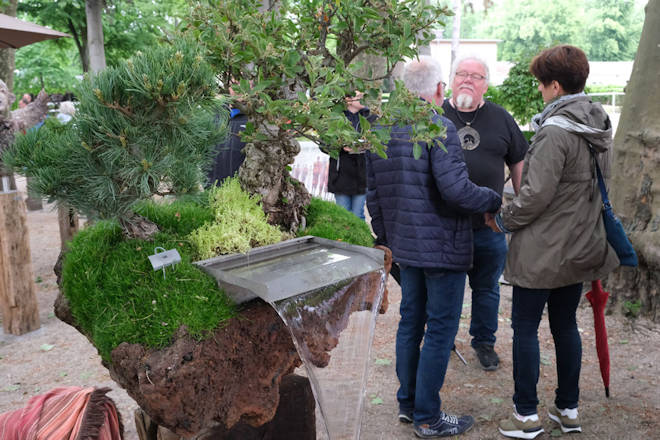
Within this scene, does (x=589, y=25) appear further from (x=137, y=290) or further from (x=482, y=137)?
(x=137, y=290)

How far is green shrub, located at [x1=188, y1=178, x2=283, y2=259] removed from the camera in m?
1.91

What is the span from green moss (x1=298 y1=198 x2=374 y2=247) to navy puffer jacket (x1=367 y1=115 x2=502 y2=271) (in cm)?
51

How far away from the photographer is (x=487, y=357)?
159 inches

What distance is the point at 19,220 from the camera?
466 centimetres

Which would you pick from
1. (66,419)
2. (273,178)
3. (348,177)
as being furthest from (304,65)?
(348,177)

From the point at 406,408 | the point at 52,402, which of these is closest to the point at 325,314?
the point at 52,402

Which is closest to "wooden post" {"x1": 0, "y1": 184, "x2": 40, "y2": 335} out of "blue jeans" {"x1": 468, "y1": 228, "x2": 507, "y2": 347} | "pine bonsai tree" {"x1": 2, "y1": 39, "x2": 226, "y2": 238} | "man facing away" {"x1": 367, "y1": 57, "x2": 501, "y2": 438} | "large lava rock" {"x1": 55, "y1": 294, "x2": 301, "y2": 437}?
"large lava rock" {"x1": 55, "y1": 294, "x2": 301, "y2": 437}

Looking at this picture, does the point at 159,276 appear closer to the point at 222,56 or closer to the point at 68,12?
the point at 222,56

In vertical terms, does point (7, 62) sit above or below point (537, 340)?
above

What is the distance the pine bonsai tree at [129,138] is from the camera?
144 cm

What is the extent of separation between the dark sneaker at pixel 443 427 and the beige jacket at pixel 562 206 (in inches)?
38.6

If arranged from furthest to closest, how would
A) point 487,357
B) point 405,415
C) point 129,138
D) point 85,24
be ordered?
point 85,24 < point 487,357 < point 405,415 < point 129,138

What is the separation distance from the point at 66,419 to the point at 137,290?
429 millimetres

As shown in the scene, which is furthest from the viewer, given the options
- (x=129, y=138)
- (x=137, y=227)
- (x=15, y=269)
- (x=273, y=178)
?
(x=15, y=269)
